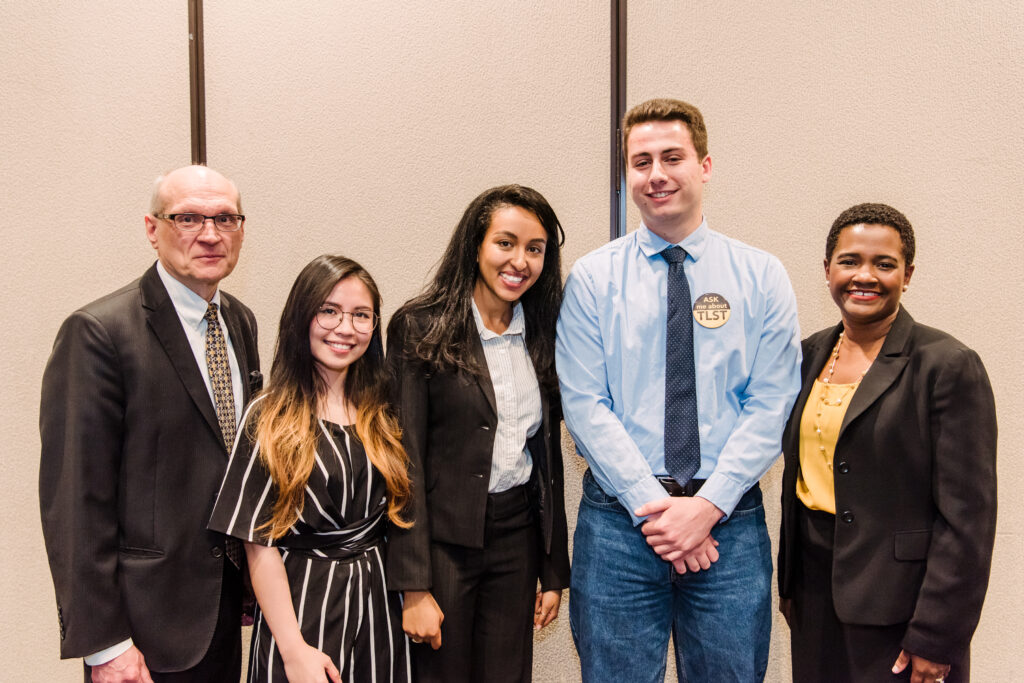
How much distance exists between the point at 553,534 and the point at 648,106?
1.17 metres

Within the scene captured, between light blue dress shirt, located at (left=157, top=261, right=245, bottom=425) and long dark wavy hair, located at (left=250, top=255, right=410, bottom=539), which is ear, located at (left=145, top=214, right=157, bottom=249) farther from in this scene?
long dark wavy hair, located at (left=250, top=255, right=410, bottom=539)

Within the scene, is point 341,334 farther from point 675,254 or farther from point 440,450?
point 675,254

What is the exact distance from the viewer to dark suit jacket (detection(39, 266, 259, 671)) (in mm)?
1391

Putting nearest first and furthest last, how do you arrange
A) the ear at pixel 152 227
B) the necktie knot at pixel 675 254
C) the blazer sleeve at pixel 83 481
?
the blazer sleeve at pixel 83 481 < the ear at pixel 152 227 < the necktie knot at pixel 675 254

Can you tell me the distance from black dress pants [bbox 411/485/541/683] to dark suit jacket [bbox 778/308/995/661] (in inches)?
30.3

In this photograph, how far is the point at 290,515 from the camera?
1394 millimetres

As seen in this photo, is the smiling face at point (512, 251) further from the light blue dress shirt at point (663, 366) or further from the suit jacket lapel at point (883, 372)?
the suit jacket lapel at point (883, 372)

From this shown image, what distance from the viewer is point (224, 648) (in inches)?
61.5

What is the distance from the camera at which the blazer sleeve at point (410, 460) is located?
1.53 metres

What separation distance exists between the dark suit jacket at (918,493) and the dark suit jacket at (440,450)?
87cm

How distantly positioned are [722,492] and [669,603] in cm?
35

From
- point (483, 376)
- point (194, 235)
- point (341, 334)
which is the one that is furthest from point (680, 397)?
point (194, 235)

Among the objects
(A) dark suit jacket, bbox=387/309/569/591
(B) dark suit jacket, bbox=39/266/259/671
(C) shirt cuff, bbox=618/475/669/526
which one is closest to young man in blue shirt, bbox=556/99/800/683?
(C) shirt cuff, bbox=618/475/669/526

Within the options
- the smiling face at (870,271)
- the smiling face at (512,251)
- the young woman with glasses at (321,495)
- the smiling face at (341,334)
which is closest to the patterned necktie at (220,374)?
the young woman with glasses at (321,495)
